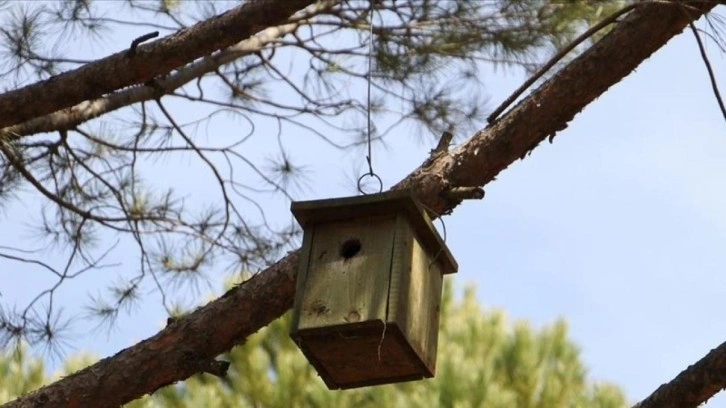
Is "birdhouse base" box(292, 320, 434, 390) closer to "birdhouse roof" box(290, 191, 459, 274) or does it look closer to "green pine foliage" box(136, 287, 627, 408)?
"birdhouse roof" box(290, 191, 459, 274)

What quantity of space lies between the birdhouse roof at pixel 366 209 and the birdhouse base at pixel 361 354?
21cm

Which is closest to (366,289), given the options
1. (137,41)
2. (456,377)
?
(137,41)

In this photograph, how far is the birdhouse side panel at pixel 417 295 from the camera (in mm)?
2350

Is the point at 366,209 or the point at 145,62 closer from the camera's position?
the point at 366,209

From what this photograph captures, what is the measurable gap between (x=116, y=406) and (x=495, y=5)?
97.7 inches

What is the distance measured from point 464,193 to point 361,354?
477mm

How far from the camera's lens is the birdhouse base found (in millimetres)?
2322

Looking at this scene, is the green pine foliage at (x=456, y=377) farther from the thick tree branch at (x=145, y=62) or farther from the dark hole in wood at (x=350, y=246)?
the dark hole in wood at (x=350, y=246)

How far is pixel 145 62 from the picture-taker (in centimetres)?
303

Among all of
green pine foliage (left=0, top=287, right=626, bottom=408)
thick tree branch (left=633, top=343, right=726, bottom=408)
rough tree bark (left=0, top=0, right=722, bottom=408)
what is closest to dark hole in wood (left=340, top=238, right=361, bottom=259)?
rough tree bark (left=0, top=0, right=722, bottom=408)

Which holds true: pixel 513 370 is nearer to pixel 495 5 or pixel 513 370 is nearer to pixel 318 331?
pixel 495 5

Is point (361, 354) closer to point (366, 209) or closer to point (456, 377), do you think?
point (366, 209)

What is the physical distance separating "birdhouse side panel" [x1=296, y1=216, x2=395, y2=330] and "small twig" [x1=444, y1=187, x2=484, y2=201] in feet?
1.13

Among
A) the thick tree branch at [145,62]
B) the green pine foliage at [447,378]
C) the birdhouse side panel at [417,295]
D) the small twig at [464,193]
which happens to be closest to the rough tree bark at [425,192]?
the small twig at [464,193]
